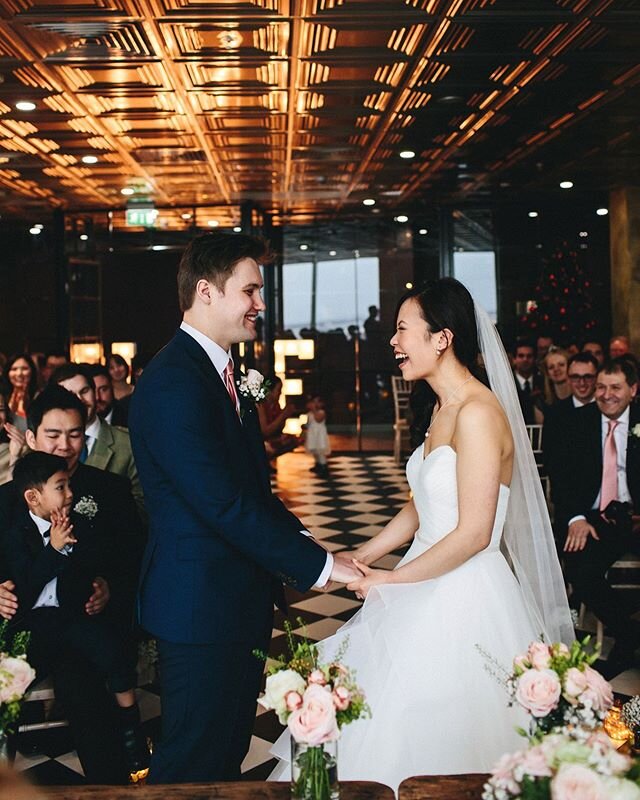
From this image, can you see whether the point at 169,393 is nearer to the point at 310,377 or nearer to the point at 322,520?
the point at 322,520

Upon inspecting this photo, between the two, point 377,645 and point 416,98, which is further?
point 416,98

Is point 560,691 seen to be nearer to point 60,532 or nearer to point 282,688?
point 282,688

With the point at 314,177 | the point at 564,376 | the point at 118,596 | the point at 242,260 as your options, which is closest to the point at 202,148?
the point at 314,177

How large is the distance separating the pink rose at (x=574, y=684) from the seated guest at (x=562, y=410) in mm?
3583

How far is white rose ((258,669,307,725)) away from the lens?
159 cm

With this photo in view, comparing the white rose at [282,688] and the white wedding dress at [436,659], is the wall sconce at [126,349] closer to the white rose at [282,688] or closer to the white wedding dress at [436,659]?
the white wedding dress at [436,659]

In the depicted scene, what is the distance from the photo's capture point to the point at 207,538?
2.36 meters

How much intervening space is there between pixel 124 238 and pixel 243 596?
11.1 meters

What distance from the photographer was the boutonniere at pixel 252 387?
274 cm

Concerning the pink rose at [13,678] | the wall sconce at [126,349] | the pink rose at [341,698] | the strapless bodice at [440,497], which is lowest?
the pink rose at [13,678]

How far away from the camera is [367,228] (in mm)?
13797

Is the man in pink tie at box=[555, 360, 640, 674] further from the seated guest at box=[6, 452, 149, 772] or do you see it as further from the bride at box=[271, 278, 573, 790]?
the seated guest at box=[6, 452, 149, 772]

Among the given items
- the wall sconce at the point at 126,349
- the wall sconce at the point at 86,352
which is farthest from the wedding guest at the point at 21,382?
the wall sconce at the point at 126,349

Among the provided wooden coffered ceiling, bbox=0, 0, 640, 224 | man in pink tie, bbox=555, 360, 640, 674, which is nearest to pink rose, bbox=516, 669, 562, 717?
man in pink tie, bbox=555, 360, 640, 674
